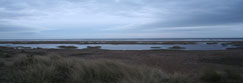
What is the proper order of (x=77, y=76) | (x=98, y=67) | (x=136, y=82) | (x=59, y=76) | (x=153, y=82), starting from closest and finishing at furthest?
(x=136, y=82) < (x=153, y=82) < (x=77, y=76) < (x=59, y=76) < (x=98, y=67)

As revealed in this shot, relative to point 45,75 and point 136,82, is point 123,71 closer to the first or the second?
point 136,82

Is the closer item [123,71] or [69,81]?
[69,81]

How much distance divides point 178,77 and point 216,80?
5.78ft

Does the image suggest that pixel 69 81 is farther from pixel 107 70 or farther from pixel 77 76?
pixel 107 70

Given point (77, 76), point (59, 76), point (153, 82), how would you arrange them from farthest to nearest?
point (59, 76) → point (77, 76) → point (153, 82)

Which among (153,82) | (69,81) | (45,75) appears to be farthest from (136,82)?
(45,75)

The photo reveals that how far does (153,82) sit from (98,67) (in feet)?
8.00

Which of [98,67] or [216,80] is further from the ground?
[98,67]

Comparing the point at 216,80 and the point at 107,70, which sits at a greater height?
the point at 107,70

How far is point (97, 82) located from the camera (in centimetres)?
504

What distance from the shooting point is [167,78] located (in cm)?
552

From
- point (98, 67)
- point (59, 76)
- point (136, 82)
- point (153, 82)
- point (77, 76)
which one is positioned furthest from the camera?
point (98, 67)

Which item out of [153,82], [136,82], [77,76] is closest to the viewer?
[136,82]

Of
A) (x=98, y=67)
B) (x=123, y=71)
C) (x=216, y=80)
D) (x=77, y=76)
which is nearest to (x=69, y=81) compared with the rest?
(x=77, y=76)
